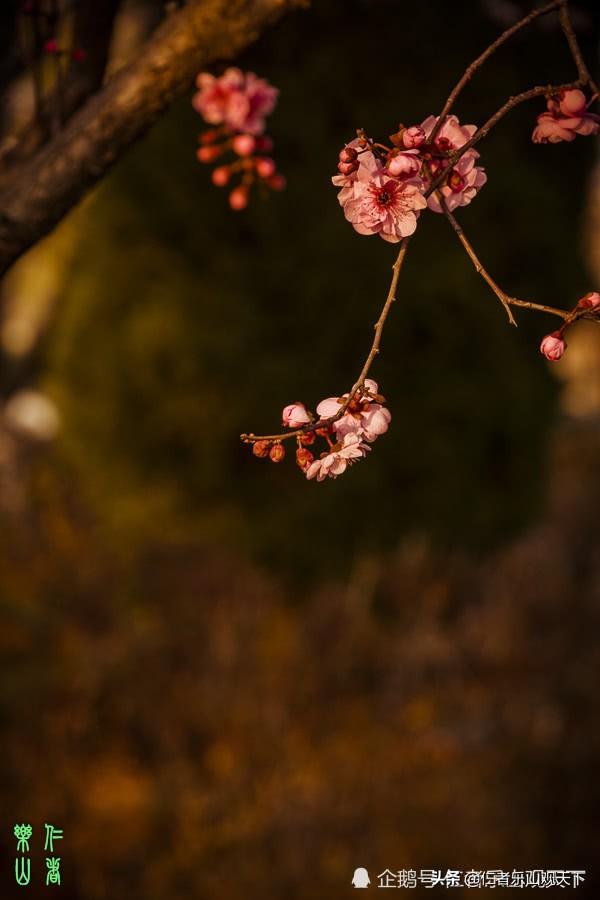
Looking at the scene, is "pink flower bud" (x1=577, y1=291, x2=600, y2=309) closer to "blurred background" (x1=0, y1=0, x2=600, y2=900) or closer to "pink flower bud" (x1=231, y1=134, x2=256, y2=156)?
"pink flower bud" (x1=231, y1=134, x2=256, y2=156)

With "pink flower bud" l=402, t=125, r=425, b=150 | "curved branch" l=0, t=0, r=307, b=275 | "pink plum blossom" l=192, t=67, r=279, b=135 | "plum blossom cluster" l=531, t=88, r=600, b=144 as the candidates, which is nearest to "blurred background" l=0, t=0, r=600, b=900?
"pink plum blossom" l=192, t=67, r=279, b=135

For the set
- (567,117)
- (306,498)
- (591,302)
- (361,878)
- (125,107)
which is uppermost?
(306,498)

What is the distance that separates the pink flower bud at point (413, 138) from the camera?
816mm

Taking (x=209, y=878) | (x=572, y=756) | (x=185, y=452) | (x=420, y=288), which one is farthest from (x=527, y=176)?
(x=209, y=878)

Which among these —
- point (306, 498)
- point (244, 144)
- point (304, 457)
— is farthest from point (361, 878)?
point (244, 144)

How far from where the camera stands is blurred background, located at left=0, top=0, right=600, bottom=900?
10.5ft

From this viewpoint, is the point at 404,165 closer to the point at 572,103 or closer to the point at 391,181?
the point at 391,181

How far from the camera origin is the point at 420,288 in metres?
3.63

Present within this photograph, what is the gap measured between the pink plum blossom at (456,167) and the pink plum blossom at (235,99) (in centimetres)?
45

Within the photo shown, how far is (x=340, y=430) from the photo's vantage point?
87cm

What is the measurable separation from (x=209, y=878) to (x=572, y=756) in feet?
6.19

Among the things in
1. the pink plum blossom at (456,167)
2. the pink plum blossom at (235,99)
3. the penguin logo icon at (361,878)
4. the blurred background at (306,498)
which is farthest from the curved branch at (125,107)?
the penguin logo icon at (361,878)

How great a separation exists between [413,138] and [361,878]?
289cm

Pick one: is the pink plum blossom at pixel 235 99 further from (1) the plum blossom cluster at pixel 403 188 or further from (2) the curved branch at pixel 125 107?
(1) the plum blossom cluster at pixel 403 188
